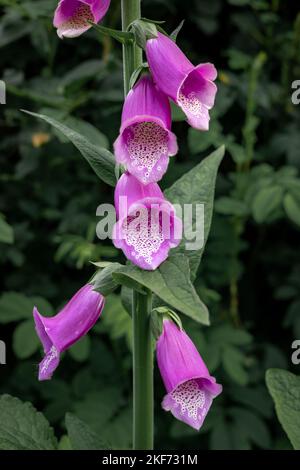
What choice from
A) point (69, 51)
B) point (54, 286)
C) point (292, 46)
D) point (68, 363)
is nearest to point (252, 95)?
point (292, 46)

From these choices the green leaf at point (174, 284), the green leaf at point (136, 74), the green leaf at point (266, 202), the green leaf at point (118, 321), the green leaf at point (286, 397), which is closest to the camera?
the green leaf at point (174, 284)

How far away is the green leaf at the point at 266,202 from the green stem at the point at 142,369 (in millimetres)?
585

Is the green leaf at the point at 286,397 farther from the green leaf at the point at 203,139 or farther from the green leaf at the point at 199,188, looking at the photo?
the green leaf at the point at 203,139

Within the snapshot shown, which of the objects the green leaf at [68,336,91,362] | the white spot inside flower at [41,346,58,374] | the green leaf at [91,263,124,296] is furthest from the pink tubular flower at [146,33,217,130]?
the green leaf at [68,336,91,362]

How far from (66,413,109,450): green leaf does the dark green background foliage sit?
0.34m

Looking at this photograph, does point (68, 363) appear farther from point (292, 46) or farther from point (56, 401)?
point (292, 46)

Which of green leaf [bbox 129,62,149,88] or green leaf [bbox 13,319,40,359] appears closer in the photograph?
green leaf [bbox 129,62,149,88]

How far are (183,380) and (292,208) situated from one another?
0.68 m

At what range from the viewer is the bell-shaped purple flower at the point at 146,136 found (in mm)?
756

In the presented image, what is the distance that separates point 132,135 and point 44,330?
0.87 ft

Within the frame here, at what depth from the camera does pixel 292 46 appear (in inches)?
67.7

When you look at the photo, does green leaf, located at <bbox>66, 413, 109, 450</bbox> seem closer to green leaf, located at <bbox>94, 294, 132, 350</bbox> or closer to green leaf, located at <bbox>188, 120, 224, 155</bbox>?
green leaf, located at <bbox>94, 294, 132, 350</bbox>

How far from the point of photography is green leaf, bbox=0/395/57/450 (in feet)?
3.05

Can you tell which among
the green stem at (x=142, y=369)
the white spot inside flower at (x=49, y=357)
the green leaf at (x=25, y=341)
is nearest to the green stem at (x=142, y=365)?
the green stem at (x=142, y=369)
